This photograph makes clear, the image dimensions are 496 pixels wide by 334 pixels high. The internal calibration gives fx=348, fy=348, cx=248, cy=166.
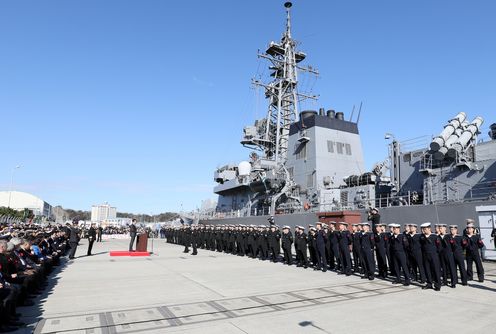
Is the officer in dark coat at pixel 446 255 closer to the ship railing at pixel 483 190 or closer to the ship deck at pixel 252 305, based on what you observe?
the ship deck at pixel 252 305

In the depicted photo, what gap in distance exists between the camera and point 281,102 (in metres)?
30.5

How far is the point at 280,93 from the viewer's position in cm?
2966

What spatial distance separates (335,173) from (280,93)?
36.5 ft

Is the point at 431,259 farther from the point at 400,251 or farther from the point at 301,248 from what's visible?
the point at 301,248

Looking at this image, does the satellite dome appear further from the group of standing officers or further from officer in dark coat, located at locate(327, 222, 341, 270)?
officer in dark coat, located at locate(327, 222, 341, 270)

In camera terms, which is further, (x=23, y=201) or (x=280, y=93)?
(x=23, y=201)

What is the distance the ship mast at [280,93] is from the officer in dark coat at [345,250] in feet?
65.1

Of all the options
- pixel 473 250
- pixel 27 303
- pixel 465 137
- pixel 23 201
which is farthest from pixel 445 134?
pixel 23 201

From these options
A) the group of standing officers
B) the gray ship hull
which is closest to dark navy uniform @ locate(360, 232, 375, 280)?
the group of standing officers

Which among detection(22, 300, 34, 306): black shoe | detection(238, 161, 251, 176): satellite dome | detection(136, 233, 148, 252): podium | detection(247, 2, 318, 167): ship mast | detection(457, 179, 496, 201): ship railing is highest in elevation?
detection(247, 2, 318, 167): ship mast

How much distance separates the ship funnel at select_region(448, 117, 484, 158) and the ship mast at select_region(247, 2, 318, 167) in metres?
16.3

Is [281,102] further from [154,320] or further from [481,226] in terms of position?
[154,320]

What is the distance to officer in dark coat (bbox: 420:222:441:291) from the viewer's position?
705 cm

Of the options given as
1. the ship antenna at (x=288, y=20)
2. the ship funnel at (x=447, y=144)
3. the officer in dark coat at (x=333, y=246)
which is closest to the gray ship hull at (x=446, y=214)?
the ship funnel at (x=447, y=144)
